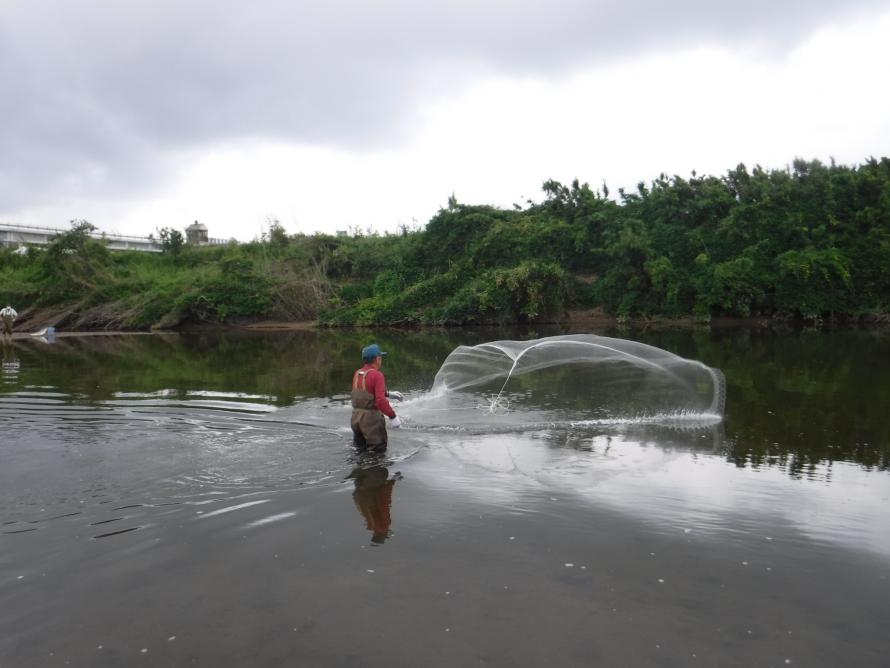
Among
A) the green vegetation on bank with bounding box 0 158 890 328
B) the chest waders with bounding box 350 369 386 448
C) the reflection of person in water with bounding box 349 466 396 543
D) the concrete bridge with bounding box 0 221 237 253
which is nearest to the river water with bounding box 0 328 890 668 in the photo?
the reflection of person in water with bounding box 349 466 396 543

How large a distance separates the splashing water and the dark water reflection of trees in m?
0.74

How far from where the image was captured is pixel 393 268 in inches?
1590

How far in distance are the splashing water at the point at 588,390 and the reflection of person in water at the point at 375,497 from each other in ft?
7.82

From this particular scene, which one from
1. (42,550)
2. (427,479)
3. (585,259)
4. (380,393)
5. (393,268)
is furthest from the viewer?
(393,268)

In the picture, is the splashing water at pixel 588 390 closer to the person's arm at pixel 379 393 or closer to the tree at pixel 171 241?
the person's arm at pixel 379 393

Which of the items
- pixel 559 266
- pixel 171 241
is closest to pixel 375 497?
pixel 559 266

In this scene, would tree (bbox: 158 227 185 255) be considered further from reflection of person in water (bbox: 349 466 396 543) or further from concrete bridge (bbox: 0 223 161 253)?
reflection of person in water (bbox: 349 466 396 543)

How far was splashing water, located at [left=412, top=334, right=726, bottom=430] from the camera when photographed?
9.44 meters

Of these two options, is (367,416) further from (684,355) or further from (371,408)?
(684,355)

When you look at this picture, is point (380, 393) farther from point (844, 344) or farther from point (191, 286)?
point (191, 286)

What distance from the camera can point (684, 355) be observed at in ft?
A: 60.5

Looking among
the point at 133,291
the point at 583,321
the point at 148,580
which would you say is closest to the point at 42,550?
the point at 148,580

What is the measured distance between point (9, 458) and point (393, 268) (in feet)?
108

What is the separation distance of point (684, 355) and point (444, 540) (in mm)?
14703
